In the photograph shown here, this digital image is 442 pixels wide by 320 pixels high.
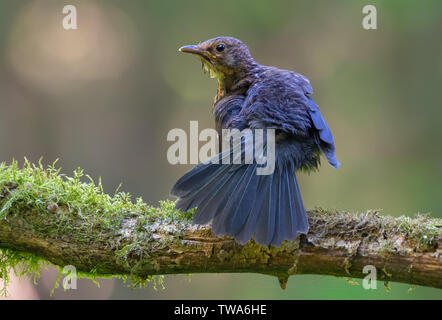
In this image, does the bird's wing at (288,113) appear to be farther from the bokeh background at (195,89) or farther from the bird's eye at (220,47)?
the bokeh background at (195,89)

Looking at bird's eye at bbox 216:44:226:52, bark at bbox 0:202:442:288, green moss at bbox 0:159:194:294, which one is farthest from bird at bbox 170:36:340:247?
green moss at bbox 0:159:194:294

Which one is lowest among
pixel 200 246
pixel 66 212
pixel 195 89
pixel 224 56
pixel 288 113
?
pixel 200 246

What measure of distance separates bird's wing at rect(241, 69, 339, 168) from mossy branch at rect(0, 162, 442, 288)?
1.92 ft

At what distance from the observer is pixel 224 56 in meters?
3.80

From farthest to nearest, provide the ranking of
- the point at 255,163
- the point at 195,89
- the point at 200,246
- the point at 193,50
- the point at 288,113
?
the point at 195,89 < the point at 193,50 < the point at 288,113 < the point at 255,163 < the point at 200,246

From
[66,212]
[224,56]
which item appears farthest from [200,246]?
[224,56]

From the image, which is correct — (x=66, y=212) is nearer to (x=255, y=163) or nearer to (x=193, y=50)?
(x=255, y=163)

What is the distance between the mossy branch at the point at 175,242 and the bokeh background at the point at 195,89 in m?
4.57

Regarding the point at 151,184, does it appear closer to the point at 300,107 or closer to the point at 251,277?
the point at 251,277

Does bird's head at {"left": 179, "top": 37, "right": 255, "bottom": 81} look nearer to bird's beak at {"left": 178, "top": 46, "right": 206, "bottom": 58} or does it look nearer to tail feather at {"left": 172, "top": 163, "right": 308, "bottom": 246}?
bird's beak at {"left": 178, "top": 46, "right": 206, "bottom": 58}

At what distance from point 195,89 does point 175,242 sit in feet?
19.0

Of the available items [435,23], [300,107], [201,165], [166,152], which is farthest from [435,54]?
[201,165]

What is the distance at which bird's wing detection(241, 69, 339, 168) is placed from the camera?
3074mm

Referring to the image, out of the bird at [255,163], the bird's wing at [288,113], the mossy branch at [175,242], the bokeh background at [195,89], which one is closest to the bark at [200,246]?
the mossy branch at [175,242]
